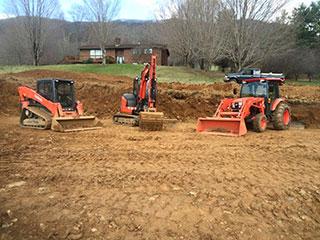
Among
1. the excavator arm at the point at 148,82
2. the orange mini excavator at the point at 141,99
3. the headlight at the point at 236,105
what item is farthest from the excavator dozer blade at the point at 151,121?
the headlight at the point at 236,105

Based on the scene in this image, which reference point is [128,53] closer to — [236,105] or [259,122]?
[236,105]

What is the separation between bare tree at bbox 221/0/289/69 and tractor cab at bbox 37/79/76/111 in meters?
23.1

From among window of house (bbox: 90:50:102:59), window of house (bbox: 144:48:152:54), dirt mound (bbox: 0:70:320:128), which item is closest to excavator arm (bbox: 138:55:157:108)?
dirt mound (bbox: 0:70:320:128)

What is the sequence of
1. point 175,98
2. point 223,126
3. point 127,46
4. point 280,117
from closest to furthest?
point 223,126 < point 280,117 < point 175,98 < point 127,46

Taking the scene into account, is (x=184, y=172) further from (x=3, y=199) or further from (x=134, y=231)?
(x=3, y=199)

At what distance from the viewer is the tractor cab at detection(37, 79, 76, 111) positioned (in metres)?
13.3

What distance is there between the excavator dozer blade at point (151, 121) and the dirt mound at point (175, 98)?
385 cm

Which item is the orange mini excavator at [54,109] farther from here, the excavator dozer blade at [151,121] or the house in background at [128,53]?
the house in background at [128,53]

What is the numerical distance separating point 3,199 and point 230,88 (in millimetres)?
14908

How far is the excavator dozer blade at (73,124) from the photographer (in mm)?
12531

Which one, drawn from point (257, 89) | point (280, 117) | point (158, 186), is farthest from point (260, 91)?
point (158, 186)

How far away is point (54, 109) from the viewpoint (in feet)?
42.9

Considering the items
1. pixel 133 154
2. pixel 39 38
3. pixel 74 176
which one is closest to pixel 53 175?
pixel 74 176

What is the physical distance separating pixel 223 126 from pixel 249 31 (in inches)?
949
